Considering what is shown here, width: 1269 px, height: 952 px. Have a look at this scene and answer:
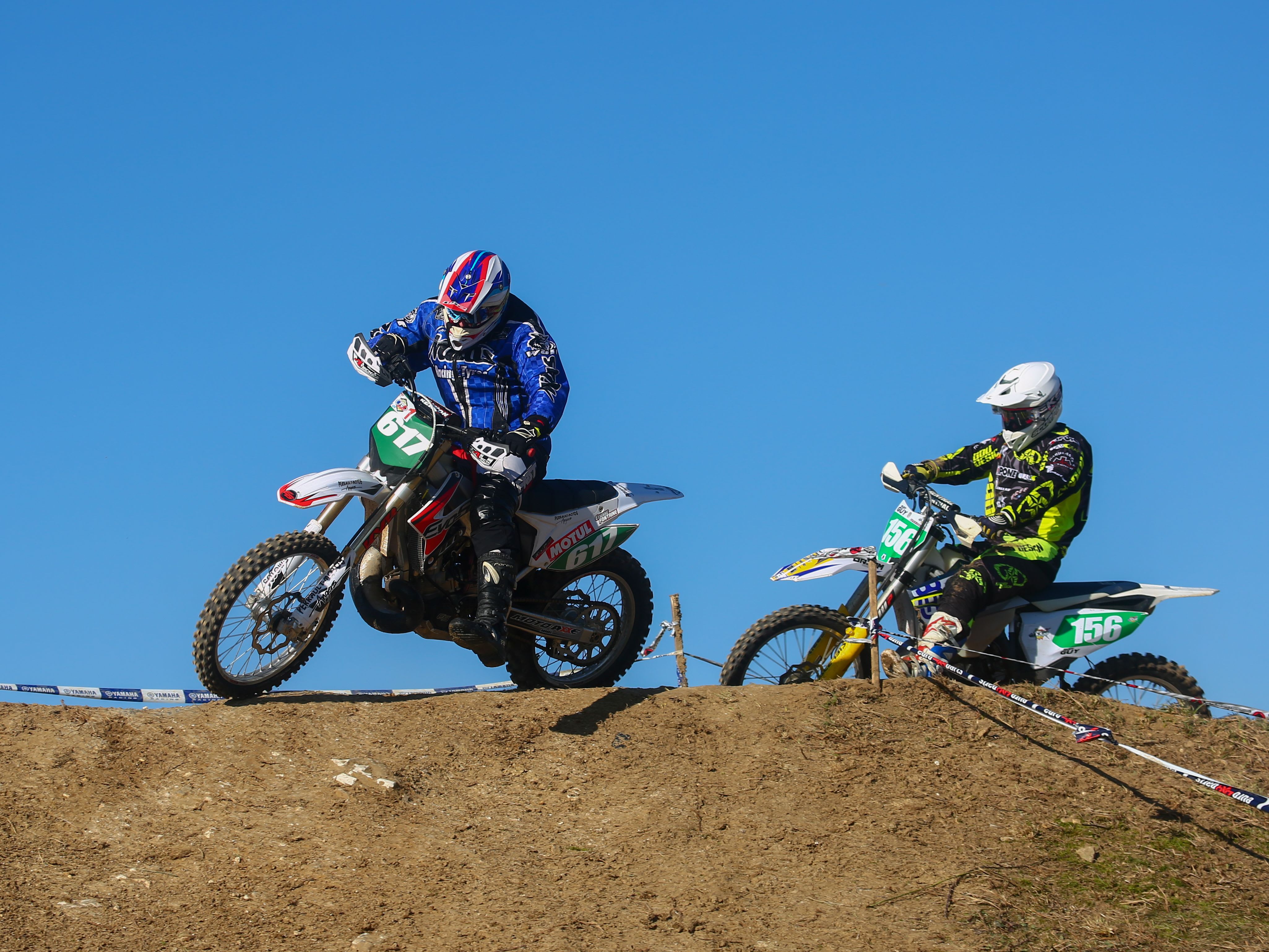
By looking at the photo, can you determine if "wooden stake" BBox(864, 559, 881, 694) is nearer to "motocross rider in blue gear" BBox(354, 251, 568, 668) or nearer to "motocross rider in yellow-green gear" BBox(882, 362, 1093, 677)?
"motocross rider in yellow-green gear" BBox(882, 362, 1093, 677)

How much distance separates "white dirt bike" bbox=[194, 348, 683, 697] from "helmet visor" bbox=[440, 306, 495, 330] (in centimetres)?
65

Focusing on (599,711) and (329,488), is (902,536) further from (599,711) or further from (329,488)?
(329,488)

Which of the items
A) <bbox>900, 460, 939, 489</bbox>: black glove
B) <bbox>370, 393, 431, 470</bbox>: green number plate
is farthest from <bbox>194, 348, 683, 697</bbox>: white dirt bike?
<bbox>900, 460, 939, 489</bbox>: black glove

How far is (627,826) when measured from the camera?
5.89 m

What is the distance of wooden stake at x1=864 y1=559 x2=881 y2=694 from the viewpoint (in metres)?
7.25

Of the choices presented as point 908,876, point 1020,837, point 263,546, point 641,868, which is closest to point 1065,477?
point 1020,837

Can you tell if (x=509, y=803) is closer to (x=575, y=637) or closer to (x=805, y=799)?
(x=805, y=799)

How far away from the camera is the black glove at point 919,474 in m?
8.24

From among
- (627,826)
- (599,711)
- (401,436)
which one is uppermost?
(401,436)

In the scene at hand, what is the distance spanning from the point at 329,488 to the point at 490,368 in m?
1.67

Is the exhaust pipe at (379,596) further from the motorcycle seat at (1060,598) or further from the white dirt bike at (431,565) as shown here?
the motorcycle seat at (1060,598)

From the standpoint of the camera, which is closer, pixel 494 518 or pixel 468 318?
pixel 494 518

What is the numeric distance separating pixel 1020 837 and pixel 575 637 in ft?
10.6

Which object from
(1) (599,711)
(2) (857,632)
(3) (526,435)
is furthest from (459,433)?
(2) (857,632)
